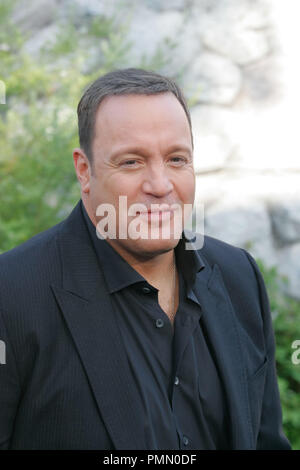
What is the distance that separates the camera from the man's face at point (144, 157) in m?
1.62

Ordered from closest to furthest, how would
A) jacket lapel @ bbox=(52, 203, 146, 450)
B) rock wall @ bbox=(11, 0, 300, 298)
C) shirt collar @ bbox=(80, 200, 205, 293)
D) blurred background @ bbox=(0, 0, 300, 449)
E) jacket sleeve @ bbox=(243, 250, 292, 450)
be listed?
jacket lapel @ bbox=(52, 203, 146, 450), shirt collar @ bbox=(80, 200, 205, 293), jacket sleeve @ bbox=(243, 250, 292, 450), blurred background @ bbox=(0, 0, 300, 449), rock wall @ bbox=(11, 0, 300, 298)

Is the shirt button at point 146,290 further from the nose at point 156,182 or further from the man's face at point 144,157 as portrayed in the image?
the nose at point 156,182

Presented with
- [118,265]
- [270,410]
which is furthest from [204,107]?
[118,265]

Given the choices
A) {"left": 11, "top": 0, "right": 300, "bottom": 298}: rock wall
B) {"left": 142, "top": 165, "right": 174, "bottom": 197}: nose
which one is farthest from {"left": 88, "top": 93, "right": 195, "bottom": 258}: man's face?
{"left": 11, "top": 0, "right": 300, "bottom": 298}: rock wall

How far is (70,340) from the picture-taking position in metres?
1.64

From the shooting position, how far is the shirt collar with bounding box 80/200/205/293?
1.74 metres

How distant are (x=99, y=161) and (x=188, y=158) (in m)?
0.25

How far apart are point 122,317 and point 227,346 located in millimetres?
393

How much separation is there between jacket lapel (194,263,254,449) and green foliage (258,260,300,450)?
1.89 meters

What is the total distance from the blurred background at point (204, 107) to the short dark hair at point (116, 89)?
60.0 inches

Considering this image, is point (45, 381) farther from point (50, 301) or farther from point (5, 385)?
point (50, 301)

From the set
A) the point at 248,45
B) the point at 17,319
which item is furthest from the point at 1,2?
the point at 17,319

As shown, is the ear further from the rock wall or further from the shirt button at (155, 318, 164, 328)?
the rock wall

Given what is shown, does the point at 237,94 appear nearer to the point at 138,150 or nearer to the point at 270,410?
the point at 270,410
